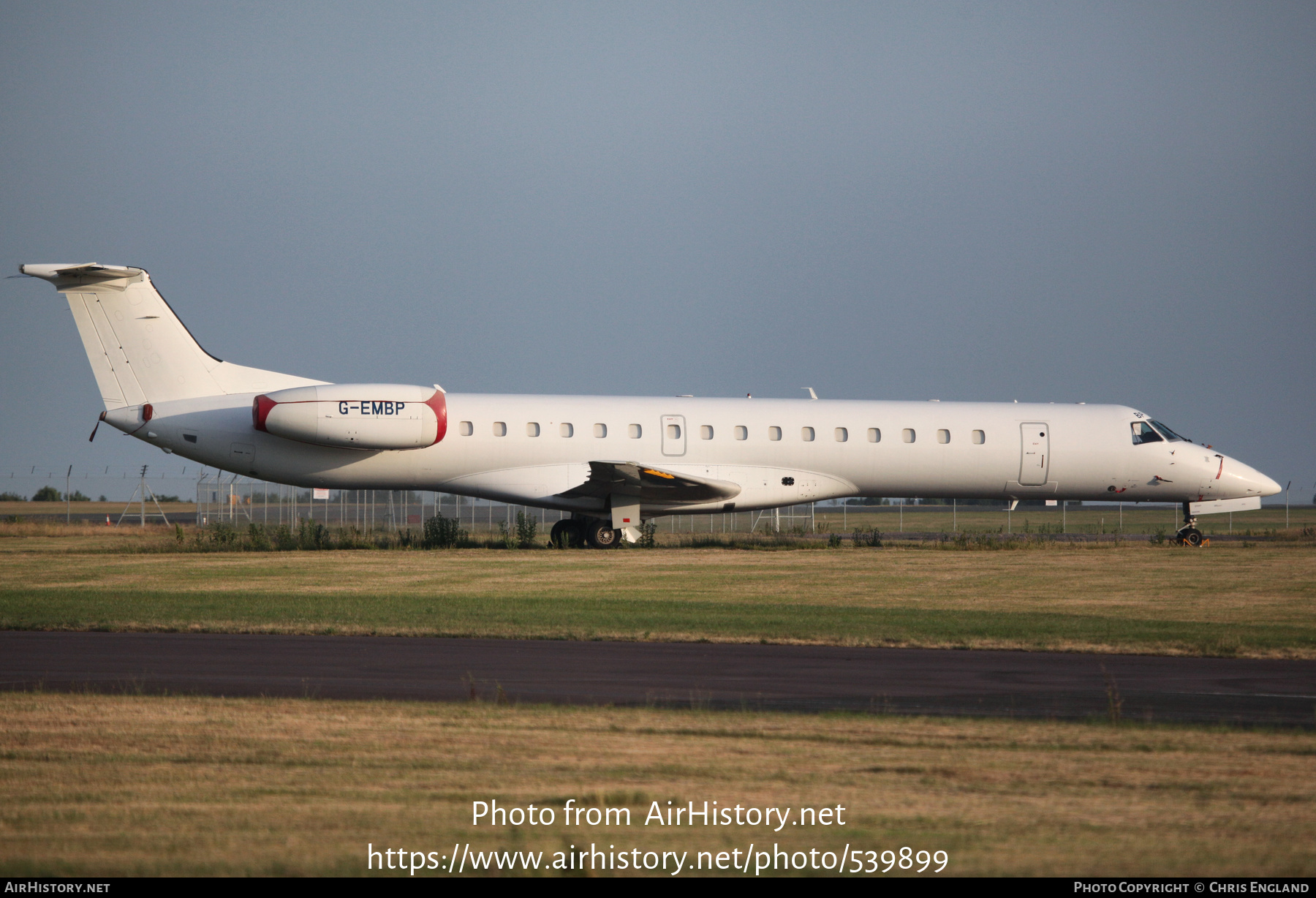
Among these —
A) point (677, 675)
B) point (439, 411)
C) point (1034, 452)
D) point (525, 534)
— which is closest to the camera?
point (677, 675)

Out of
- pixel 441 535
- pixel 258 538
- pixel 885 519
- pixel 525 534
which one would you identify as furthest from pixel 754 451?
pixel 885 519

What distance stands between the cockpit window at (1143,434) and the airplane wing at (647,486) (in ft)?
31.2

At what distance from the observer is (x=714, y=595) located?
17.3 m

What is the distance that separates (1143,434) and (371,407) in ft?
57.1

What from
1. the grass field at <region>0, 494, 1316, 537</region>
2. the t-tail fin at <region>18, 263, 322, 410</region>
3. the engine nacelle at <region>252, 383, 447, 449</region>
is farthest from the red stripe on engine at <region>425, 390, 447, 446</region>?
the grass field at <region>0, 494, 1316, 537</region>

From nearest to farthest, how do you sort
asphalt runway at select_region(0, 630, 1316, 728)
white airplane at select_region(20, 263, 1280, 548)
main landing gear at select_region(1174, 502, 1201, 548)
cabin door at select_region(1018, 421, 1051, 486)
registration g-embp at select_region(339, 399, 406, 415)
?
asphalt runway at select_region(0, 630, 1316, 728) → white airplane at select_region(20, 263, 1280, 548) → registration g-embp at select_region(339, 399, 406, 415) → cabin door at select_region(1018, 421, 1051, 486) → main landing gear at select_region(1174, 502, 1201, 548)

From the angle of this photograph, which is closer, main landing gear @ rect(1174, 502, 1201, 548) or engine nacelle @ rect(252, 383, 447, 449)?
engine nacelle @ rect(252, 383, 447, 449)

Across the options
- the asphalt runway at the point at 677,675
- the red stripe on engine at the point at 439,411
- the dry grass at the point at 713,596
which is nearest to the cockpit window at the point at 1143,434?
the dry grass at the point at 713,596

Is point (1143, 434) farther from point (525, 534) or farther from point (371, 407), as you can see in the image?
point (371, 407)

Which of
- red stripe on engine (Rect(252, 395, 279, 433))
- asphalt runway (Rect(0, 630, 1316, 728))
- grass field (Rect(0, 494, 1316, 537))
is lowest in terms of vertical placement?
asphalt runway (Rect(0, 630, 1316, 728))

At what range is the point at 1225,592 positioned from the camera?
18188 mm

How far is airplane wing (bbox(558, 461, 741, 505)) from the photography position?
23891 mm

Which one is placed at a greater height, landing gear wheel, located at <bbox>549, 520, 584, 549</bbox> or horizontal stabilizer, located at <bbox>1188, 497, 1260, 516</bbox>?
horizontal stabilizer, located at <bbox>1188, 497, 1260, 516</bbox>

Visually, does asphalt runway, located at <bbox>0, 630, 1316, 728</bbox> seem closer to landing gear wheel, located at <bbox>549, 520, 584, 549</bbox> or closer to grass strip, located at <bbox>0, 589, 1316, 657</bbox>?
grass strip, located at <bbox>0, 589, 1316, 657</bbox>
